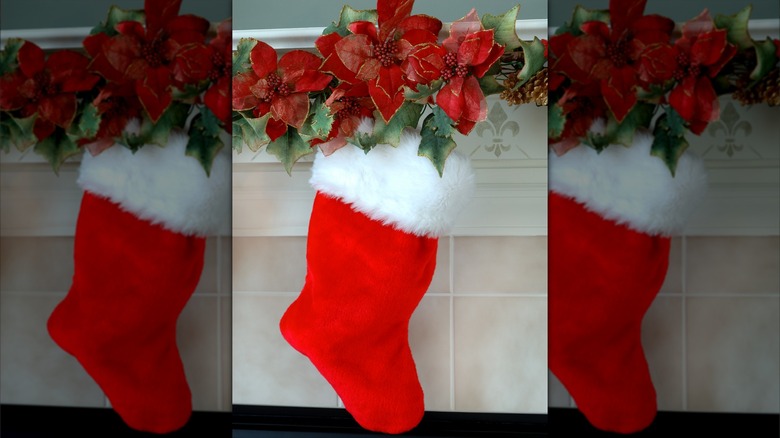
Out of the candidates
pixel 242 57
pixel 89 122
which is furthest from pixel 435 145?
pixel 89 122

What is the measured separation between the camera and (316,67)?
971mm

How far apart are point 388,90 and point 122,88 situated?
45 cm

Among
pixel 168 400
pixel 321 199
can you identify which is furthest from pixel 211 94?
pixel 168 400

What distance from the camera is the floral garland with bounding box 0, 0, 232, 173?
984mm

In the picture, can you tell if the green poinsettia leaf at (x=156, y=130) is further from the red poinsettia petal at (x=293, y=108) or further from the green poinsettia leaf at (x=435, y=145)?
the green poinsettia leaf at (x=435, y=145)

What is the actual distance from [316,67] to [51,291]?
59 cm

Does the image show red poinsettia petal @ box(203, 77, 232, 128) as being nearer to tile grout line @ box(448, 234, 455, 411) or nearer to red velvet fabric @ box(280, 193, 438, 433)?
red velvet fabric @ box(280, 193, 438, 433)

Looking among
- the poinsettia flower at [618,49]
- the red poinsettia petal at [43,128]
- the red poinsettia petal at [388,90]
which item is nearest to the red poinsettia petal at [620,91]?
the poinsettia flower at [618,49]

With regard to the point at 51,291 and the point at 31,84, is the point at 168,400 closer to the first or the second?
the point at 51,291

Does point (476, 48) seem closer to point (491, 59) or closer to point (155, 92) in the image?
point (491, 59)

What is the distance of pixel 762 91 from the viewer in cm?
91

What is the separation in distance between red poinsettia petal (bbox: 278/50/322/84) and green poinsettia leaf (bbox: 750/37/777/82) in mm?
→ 693

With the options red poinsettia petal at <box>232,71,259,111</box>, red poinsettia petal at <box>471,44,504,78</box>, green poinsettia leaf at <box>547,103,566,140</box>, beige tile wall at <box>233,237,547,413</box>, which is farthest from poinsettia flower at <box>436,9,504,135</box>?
red poinsettia petal at <box>232,71,259,111</box>

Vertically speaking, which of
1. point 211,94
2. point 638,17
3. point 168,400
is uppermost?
point 638,17
